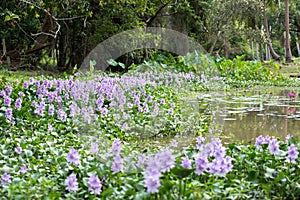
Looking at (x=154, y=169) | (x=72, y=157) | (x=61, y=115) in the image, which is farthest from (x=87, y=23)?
(x=154, y=169)

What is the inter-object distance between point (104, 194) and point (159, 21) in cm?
1341

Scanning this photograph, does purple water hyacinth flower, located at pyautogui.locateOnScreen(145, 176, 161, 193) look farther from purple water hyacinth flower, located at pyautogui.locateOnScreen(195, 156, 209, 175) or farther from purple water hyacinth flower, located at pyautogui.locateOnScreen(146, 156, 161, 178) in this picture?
purple water hyacinth flower, located at pyautogui.locateOnScreen(195, 156, 209, 175)

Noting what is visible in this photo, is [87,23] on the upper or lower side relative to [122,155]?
upper

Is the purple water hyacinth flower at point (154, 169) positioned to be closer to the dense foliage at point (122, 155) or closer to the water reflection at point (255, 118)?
the dense foliage at point (122, 155)

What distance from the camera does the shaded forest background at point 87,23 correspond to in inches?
434

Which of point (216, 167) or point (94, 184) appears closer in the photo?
point (94, 184)

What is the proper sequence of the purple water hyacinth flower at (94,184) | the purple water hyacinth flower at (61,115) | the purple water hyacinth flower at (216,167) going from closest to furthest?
the purple water hyacinth flower at (94,184)
the purple water hyacinth flower at (216,167)
the purple water hyacinth flower at (61,115)

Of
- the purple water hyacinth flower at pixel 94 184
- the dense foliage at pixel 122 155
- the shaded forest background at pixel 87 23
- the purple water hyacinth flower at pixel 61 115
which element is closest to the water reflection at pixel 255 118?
the dense foliage at pixel 122 155

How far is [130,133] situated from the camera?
4254 millimetres

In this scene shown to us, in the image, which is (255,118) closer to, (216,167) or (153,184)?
(216,167)

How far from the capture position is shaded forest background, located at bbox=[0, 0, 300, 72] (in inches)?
434

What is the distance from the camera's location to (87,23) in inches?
502

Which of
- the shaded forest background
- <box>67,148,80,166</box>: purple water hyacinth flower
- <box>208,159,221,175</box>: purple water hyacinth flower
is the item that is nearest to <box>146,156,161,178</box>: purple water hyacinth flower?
<box>208,159,221,175</box>: purple water hyacinth flower

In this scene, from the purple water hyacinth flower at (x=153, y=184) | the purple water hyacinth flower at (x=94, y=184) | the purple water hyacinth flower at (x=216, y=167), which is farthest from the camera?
the purple water hyacinth flower at (x=216, y=167)
